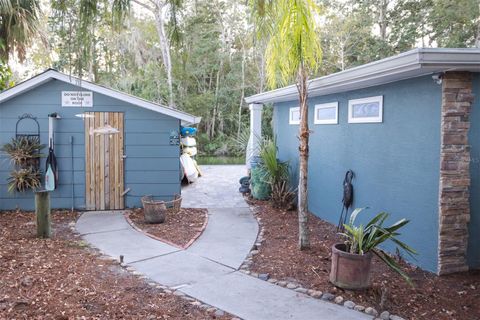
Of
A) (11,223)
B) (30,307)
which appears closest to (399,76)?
(30,307)

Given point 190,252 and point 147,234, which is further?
point 147,234

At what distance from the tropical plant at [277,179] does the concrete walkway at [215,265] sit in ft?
2.17

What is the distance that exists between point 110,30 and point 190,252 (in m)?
3.33

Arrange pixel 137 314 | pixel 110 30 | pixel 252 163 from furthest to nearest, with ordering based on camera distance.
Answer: pixel 252 163
pixel 137 314
pixel 110 30

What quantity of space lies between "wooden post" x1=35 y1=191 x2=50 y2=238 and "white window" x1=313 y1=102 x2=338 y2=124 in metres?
4.58

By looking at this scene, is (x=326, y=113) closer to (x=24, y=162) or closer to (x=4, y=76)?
(x=24, y=162)

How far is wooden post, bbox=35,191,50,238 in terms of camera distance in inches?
213

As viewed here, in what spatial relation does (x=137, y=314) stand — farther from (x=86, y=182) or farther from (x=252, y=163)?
(x=252, y=163)

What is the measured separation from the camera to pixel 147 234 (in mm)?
5770

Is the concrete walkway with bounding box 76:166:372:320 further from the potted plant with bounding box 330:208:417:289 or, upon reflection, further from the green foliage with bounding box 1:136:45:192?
the green foliage with bounding box 1:136:45:192

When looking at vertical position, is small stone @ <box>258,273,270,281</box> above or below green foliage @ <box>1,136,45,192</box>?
below

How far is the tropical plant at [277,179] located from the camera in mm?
7457

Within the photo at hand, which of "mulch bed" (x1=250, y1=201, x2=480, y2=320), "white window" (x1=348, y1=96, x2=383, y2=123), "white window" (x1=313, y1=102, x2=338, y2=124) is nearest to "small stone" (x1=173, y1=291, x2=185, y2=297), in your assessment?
"mulch bed" (x1=250, y1=201, x2=480, y2=320)

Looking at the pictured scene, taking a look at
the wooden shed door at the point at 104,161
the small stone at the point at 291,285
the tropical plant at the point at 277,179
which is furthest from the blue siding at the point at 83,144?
the small stone at the point at 291,285
